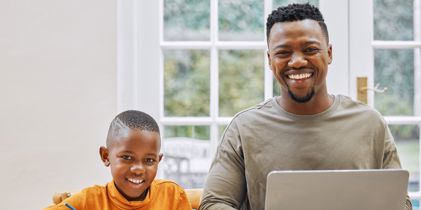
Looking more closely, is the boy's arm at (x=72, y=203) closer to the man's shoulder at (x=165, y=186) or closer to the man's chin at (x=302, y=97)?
the man's shoulder at (x=165, y=186)

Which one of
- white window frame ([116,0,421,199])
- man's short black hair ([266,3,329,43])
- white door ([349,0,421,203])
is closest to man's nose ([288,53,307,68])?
man's short black hair ([266,3,329,43])

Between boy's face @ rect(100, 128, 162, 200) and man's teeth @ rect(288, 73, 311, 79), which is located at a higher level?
man's teeth @ rect(288, 73, 311, 79)

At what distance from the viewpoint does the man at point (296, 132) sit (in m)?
1.55

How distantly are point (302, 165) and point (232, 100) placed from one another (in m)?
0.88

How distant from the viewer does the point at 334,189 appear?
1240 millimetres

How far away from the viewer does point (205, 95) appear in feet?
7.86

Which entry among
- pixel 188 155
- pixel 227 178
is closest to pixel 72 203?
pixel 227 178

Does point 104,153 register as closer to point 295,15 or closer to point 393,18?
point 295,15

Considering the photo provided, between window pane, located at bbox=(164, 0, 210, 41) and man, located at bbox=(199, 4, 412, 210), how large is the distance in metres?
0.79

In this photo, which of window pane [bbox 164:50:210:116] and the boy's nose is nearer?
the boy's nose

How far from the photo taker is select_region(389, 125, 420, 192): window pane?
7.90 ft

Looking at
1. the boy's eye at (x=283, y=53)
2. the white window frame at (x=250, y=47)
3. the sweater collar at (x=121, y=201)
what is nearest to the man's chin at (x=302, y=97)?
the boy's eye at (x=283, y=53)

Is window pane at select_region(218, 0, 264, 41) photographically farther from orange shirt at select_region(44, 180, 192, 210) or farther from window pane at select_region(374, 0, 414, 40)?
orange shirt at select_region(44, 180, 192, 210)

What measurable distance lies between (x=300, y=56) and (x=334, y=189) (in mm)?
438
